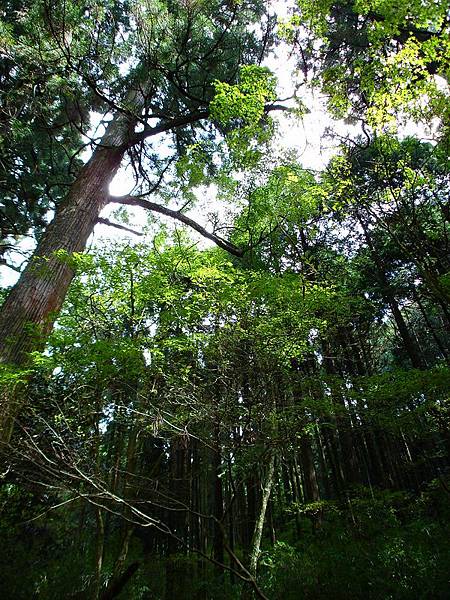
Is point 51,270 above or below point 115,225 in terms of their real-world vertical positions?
below

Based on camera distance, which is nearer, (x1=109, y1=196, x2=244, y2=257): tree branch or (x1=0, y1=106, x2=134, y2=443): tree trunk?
(x1=0, y1=106, x2=134, y2=443): tree trunk

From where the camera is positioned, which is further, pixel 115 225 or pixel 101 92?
pixel 115 225

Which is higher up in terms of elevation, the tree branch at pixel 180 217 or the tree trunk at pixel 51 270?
the tree branch at pixel 180 217

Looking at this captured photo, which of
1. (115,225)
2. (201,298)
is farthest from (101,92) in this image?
(201,298)

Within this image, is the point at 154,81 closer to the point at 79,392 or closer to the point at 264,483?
the point at 79,392

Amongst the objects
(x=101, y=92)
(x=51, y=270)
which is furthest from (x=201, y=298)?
(x=101, y=92)

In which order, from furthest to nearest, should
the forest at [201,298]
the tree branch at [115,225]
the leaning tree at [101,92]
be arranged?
the tree branch at [115,225], the leaning tree at [101,92], the forest at [201,298]

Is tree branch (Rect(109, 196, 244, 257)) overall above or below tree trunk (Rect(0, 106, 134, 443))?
above

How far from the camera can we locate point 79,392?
516cm

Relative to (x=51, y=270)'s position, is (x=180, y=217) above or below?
above

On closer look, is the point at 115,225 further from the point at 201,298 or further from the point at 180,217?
the point at 201,298

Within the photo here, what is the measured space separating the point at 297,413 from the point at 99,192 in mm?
5168

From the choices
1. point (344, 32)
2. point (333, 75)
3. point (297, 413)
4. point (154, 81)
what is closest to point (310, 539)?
point (297, 413)

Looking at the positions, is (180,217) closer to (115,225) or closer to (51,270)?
(115,225)
